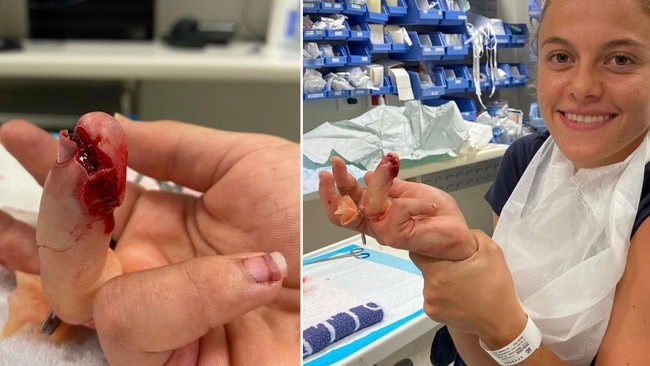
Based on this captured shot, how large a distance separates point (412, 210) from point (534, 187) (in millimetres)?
135

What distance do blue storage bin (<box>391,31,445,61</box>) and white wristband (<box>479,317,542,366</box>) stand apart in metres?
0.18

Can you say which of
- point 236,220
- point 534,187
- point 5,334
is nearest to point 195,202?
point 236,220

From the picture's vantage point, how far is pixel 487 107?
0.36m

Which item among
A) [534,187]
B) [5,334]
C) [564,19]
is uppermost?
Answer: [564,19]

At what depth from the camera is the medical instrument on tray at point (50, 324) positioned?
1.01ft

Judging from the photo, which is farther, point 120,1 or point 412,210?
point 120,1

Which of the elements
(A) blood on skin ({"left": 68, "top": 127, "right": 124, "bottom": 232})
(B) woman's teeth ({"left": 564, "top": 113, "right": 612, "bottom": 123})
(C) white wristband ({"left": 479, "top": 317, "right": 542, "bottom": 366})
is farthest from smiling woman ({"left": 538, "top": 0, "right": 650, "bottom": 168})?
(A) blood on skin ({"left": 68, "top": 127, "right": 124, "bottom": 232})

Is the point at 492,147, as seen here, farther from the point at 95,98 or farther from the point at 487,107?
the point at 95,98

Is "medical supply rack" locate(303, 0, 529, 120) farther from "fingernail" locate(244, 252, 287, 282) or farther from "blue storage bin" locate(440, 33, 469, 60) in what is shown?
"fingernail" locate(244, 252, 287, 282)

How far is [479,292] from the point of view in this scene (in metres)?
0.26

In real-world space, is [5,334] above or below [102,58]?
below

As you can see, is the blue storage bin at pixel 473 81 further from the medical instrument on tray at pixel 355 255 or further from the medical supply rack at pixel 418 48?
the medical instrument on tray at pixel 355 255

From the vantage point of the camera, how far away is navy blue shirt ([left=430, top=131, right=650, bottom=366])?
33 cm

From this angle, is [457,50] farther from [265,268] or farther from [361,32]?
[265,268]
